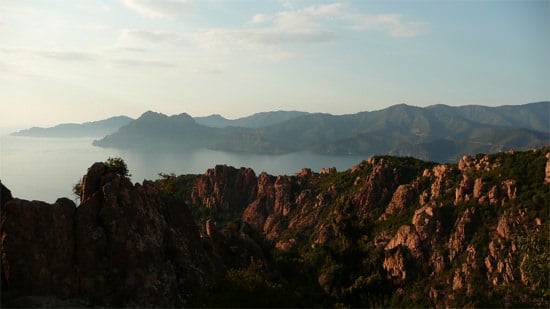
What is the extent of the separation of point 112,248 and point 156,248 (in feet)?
14.4

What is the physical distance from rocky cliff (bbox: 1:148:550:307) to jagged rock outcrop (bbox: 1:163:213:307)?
0.34ft

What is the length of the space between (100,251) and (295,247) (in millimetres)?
89825

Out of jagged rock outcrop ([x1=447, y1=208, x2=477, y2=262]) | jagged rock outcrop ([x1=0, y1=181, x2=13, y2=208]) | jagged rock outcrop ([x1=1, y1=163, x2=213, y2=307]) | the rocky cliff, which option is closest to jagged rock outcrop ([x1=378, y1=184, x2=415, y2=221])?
the rocky cliff

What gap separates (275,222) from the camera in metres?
149

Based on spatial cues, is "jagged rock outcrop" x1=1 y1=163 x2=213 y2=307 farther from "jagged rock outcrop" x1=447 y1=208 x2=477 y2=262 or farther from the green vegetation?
"jagged rock outcrop" x1=447 y1=208 x2=477 y2=262

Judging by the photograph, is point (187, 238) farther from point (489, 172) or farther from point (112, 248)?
A: point (489, 172)

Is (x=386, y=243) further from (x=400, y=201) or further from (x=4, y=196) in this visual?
(x=4, y=196)

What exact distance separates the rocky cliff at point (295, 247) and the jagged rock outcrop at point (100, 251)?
0.34 feet

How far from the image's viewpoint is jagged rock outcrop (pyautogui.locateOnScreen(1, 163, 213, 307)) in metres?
35.2

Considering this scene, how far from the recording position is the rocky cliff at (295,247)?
36056 millimetres

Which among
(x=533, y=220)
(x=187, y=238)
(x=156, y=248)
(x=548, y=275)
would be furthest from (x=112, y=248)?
(x=533, y=220)

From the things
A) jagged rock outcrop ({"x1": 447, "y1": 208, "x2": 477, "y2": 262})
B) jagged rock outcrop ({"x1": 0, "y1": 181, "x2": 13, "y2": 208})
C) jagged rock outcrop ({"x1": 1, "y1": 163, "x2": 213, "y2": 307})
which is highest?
jagged rock outcrop ({"x1": 0, "y1": 181, "x2": 13, "y2": 208})

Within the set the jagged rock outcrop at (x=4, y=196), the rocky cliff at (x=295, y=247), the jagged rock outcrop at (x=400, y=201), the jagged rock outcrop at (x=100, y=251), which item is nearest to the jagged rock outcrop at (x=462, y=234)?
the rocky cliff at (x=295, y=247)

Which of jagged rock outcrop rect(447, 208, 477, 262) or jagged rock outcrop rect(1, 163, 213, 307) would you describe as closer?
jagged rock outcrop rect(1, 163, 213, 307)
